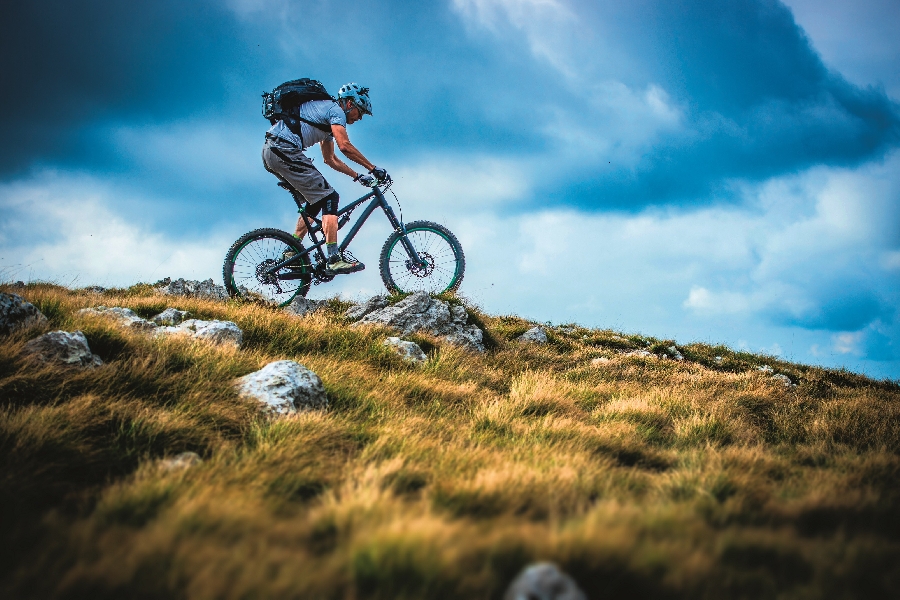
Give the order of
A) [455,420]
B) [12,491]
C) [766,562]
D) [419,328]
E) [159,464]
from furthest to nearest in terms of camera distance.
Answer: [419,328] < [455,420] < [159,464] < [12,491] < [766,562]

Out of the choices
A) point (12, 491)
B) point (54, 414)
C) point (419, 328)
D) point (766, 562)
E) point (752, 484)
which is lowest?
point (12, 491)

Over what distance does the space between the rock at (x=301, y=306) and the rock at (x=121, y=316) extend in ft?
7.95

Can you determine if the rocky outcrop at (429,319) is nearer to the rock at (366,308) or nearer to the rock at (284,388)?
the rock at (366,308)

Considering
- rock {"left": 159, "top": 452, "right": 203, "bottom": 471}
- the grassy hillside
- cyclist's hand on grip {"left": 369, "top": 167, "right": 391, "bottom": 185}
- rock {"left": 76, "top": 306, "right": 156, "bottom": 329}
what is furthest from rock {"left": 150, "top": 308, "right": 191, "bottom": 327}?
rock {"left": 159, "top": 452, "right": 203, "bottom": 471}

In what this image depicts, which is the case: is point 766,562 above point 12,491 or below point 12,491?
above

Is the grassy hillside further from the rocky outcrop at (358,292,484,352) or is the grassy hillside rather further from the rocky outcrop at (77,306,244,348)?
the rocky outcrop at (358,292,484,352)

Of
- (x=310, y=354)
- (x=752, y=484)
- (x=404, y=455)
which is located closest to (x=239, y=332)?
(x=310, y=354)

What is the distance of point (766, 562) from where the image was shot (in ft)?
6.77

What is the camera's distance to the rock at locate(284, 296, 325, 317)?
8574 millimetres

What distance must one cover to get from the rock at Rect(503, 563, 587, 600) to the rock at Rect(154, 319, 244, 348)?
16.3 ft

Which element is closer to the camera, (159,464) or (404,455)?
(159,464)

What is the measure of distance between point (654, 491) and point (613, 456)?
97 cm

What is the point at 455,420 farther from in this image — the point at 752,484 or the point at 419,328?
the point at 419,328

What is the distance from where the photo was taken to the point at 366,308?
30.0ft
